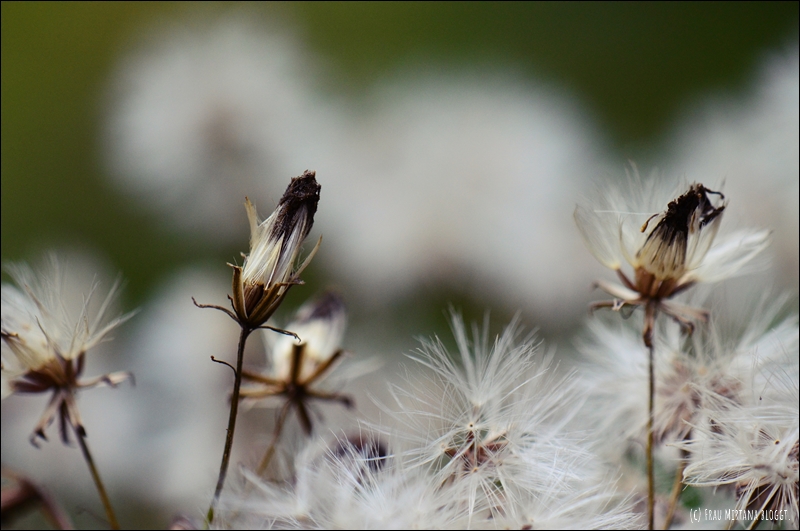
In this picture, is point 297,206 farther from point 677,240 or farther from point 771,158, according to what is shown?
point 771,158

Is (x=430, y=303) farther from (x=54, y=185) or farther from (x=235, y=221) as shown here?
(x=54, y=185)

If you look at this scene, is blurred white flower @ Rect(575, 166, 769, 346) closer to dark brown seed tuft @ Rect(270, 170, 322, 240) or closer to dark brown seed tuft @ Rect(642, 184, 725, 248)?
dark brown seed tuft @ Rect(642, 184, 725, 248)

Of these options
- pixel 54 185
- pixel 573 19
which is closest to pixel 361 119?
pixel 54 185

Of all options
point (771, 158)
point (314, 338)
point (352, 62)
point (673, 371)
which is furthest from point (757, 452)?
point (352, 62)

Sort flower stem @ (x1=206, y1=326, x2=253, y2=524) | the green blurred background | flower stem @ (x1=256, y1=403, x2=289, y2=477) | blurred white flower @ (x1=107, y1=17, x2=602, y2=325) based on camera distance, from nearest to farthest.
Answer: flower stem @ (x1=206, y1=326, x2=253, y2=524), flower stem @ (x1=256, y1=403, x2=289, y2=477), blurred white flower @ (x1=107, y1=17, x2=602, y2=325), the green blurred background

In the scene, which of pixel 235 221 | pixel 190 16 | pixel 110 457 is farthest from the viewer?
pixel 190 16

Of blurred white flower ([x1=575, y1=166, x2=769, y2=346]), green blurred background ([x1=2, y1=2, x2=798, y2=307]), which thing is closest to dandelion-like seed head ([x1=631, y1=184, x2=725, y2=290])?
blurred white flower ([x1=575, y1=166, x2=769, y2=346])

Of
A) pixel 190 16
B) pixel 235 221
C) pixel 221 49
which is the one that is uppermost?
pixel 190 16
